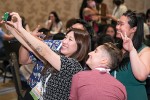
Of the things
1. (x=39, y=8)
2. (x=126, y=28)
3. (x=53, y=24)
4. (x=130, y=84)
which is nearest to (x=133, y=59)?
(x=130, y=84)

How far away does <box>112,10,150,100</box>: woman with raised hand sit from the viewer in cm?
178

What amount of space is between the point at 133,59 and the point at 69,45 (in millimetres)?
447

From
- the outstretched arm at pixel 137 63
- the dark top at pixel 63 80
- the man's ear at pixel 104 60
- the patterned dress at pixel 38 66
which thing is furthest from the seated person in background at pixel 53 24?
the man's ear at pixel 104 60

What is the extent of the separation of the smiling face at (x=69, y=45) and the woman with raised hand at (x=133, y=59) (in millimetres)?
350

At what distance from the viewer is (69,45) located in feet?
5.98

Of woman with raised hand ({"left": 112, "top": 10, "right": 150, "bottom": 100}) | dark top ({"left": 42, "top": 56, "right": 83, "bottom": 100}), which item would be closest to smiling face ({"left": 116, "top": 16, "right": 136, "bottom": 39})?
woman with raised hand ({"left": 112, "top": 10, "right": 150, "bottom": 100})

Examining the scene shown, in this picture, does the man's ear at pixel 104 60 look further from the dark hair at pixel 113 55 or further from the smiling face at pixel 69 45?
the smiling face at pixel 69 45

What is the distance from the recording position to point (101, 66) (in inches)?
58.1

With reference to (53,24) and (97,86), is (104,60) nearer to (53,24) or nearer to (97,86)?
(97,86)

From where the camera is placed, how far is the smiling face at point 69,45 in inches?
71.8

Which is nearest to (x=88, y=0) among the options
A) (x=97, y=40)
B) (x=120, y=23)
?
(x=97, y=40)

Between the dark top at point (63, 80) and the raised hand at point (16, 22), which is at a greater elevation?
the raised hand at point (16, 22)

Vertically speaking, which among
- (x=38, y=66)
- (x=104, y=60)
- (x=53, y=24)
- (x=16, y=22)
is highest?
(x=16, y=22)

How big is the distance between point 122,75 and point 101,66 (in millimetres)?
514
